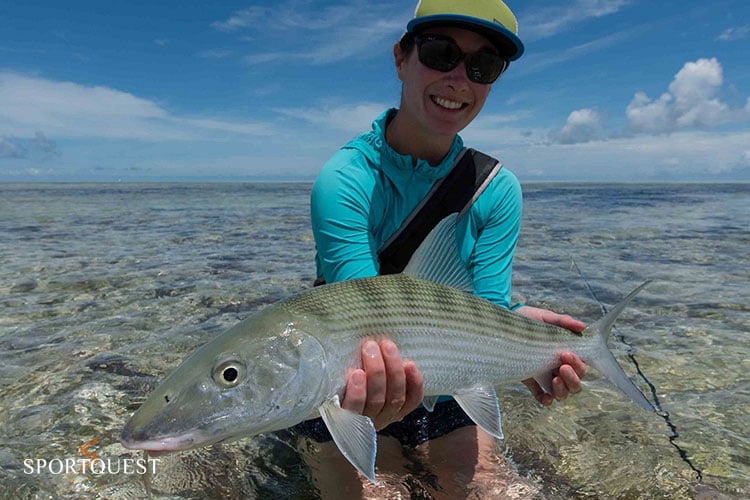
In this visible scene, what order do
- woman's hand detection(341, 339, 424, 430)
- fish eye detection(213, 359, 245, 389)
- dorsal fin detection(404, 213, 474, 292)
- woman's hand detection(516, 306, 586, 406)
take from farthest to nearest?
→ woman's hand detection(516, 306, 586, 406) → dorsal fin detection(404, 213, 474, 292) → woman's hand detection(341, 339, 424, 430) → fish eye detection(213, 359, 245, 389)

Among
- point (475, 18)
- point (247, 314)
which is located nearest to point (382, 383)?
point (475, 18)

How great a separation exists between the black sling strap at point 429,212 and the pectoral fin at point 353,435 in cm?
149

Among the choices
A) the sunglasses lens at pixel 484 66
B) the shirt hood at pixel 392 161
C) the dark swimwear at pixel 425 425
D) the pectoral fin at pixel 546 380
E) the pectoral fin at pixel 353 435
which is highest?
Result: the sunglasses lens at pixel 484 66

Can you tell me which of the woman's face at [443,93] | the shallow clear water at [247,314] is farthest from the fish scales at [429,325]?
the woman's face at [443,93]

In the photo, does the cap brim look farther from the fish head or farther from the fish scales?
the fish head

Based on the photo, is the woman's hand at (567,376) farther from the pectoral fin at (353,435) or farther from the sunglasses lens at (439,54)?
the sunglasses lens at (439,54)

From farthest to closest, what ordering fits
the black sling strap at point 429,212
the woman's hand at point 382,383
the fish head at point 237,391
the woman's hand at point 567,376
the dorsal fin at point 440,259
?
the black sling strap at point 429,212 → the woman's hand at point 567,376 → the dorsal fin at point 440,259 → the woman's hand at point 382,383 → the fish head at point 237,391

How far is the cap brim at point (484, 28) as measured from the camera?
3.27 metres

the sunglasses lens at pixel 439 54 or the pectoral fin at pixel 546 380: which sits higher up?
the sunglasses lens at pixel 439 54

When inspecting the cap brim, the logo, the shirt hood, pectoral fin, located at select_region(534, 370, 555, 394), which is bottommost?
the logo

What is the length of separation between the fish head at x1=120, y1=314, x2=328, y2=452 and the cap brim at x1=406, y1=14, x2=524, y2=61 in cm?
207

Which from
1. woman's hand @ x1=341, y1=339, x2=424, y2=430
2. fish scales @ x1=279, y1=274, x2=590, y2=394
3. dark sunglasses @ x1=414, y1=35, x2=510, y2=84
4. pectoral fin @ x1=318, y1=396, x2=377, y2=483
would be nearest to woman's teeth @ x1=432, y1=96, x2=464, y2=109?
dark sunglasses @ x1=414, y1=35, x2=510, y2=84

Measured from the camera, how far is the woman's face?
347 centimetres

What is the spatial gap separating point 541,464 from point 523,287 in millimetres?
4940
